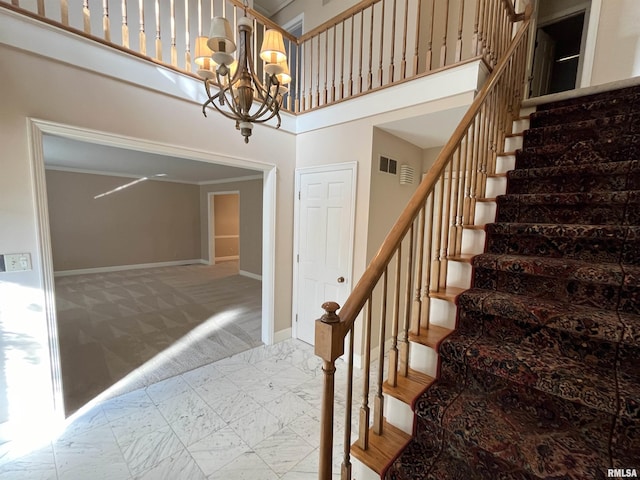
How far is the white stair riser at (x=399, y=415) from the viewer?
127 cm

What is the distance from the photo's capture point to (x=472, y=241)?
6.06ft

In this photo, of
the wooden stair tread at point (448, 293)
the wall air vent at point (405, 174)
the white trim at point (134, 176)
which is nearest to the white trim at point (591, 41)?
the wall air vent at point (405, 174)

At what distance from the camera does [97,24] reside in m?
3.31

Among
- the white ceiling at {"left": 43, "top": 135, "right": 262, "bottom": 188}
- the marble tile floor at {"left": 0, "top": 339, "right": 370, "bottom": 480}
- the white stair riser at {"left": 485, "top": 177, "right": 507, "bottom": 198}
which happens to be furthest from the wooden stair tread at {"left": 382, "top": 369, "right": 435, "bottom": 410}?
the white ceiling at {"left": 43, "top": 135, "right": 262, "bottom": 188}

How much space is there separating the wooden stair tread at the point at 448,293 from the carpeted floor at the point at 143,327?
2481 mm

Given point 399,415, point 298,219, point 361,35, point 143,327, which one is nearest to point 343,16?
point 361,35

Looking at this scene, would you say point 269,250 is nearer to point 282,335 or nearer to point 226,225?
point 282,335

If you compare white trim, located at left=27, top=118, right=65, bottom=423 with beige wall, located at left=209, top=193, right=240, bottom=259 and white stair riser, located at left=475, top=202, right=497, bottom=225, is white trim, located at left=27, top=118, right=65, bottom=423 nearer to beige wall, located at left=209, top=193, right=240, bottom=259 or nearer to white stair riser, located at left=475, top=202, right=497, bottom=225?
white stair riser, located at left=475, top=202, right=497, bottom=225

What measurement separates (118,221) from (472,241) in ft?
25.7

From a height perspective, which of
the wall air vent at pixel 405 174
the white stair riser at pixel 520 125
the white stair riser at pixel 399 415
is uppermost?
the white stair riser at pixel 520 125

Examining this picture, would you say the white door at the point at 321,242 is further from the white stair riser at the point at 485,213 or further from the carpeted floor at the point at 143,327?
the white stair riser at the point at 485,213

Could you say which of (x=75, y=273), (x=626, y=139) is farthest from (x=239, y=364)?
(x=75, y=273)

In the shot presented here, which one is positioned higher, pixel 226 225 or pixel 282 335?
pixel 226 225

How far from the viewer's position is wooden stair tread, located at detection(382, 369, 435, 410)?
1.26m
